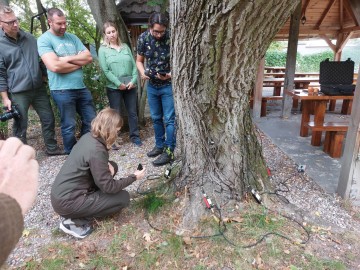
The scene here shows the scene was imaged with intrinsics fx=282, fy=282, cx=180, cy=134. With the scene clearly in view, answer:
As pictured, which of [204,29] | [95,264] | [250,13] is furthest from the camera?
[95,264]

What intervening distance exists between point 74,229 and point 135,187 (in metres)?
0.88

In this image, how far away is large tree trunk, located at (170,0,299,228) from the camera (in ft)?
5.80

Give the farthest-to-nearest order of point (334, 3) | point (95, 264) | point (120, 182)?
point (334, 3) → point (120, 182) → point (95, 264)

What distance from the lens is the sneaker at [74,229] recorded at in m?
2.31

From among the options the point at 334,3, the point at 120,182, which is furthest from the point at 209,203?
the point at 334,3

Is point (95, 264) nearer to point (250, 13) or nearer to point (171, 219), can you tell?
point (171, 219)

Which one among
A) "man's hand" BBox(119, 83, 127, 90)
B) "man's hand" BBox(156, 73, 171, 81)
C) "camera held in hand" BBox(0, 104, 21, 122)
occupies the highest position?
"man's hand" BBox(156, 73, 171, 81)

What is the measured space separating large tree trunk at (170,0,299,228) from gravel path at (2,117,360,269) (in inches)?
21.3

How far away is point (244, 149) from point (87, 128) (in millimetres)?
2483

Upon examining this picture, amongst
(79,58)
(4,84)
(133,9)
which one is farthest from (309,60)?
(4,84)

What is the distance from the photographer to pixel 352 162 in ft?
8.90

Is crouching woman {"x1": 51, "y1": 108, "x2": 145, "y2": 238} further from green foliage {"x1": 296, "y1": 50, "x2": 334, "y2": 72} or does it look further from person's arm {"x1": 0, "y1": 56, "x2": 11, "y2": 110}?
green foliage {"x1": 296, "y1": 50, "x2": 334, "y2": 72}

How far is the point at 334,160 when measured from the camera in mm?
3906

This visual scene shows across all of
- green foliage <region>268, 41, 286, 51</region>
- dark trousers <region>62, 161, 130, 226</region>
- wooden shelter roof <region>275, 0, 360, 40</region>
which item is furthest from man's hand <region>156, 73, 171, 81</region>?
green foliage <region>268, 41, 286, 51</region>
